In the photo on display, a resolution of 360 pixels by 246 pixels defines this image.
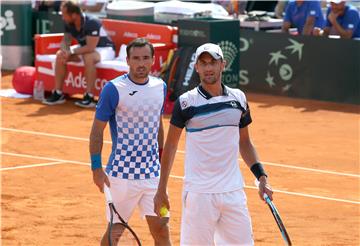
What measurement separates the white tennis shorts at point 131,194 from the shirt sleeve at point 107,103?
51 centimetres

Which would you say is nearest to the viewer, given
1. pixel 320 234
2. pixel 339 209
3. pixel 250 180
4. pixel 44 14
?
pixel 320 234

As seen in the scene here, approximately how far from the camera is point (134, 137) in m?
7.67

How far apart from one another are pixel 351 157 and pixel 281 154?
101cm

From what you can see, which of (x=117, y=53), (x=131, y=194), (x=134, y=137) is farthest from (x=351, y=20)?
(x=131, y=194)

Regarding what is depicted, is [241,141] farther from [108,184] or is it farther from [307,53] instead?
[307,53]

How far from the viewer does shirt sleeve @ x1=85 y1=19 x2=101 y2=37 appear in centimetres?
1766

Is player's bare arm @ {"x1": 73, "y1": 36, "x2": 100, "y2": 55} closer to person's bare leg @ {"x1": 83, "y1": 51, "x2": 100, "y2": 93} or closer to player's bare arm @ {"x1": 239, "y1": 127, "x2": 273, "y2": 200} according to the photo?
person's bare leg @ {"x1": 83, "y1": 51, "x2": 100, "y2": 93}

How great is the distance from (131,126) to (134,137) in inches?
3.6

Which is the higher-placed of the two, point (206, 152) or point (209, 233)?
point (206, 152)

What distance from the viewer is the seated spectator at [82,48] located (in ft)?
57.8

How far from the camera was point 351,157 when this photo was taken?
13820 mm

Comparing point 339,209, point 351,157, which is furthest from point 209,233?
point 351,157

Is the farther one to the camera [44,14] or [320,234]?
[44,14]

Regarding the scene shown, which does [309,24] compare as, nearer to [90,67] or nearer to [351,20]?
A: [351,20]
